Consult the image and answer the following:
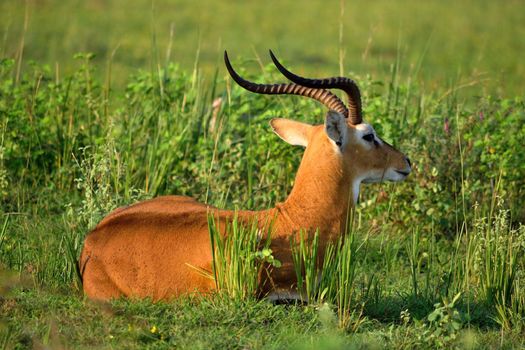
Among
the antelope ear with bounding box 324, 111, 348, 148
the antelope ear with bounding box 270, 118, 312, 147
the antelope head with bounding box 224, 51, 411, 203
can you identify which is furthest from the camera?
the antelope ear with bounding box 270, 118, 312, 147

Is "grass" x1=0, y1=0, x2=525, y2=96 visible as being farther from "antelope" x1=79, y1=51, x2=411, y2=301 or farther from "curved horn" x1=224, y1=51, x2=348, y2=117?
"antelope" x1=79, y1=51, x2=411, y2=301

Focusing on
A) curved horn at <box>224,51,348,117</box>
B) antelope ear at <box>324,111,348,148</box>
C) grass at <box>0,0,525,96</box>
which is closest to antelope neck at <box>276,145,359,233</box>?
antelope ear at <box>324,111,348,148</box>

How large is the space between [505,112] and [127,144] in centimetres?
289

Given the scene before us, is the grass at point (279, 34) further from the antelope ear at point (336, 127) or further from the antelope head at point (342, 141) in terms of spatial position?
the antelope ear at point (336, 127)

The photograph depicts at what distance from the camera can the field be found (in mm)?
4926

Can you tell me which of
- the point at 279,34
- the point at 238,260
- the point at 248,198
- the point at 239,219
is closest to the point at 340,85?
the point at 239,219

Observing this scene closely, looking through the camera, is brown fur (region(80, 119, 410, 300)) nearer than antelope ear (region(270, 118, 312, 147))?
Yes

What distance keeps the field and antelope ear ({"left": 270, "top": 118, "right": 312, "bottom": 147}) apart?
0.73 metres

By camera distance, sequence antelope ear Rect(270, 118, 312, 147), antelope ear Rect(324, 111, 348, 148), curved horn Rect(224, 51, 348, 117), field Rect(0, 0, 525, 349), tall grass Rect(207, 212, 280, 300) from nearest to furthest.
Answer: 1. field Rect(0, 0, 525, 349)
2. tall grass Rect(207, 212, 280, 300)
3. antelope ear Rect(324, 111, 348, 148)
4. curved horn Rect(224, 51, 348, 117)
5. antelope ear Rect(270, 118, 312, 147)

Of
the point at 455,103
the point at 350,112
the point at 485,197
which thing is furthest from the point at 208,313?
the point at 455,103

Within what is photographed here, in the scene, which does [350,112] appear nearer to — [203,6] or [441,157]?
[441,157]

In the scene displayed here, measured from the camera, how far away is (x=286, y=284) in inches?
207

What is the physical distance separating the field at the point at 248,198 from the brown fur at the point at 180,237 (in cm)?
13

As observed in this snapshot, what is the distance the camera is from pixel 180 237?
5285mm
